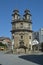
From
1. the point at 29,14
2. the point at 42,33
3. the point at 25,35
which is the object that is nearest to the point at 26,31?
the point at 25,35

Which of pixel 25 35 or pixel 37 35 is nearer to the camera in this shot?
pixel 25 35

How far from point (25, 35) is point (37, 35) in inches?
2230

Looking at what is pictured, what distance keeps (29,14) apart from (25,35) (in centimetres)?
680

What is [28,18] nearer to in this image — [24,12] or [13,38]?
[24,12]

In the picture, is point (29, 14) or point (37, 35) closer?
point (29, 14)

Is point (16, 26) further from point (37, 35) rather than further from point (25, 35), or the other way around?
point (37, 35)

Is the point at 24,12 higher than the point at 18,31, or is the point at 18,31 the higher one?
the point at 24,12

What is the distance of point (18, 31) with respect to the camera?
209 ft

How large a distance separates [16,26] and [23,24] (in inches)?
88.4

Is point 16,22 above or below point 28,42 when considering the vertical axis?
above

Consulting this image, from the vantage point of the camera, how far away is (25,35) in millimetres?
64812

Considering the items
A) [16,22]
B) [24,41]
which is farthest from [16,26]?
[24,41]

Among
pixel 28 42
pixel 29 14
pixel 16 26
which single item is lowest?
pixel 28 42

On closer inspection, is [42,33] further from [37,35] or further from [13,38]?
[13,38]
